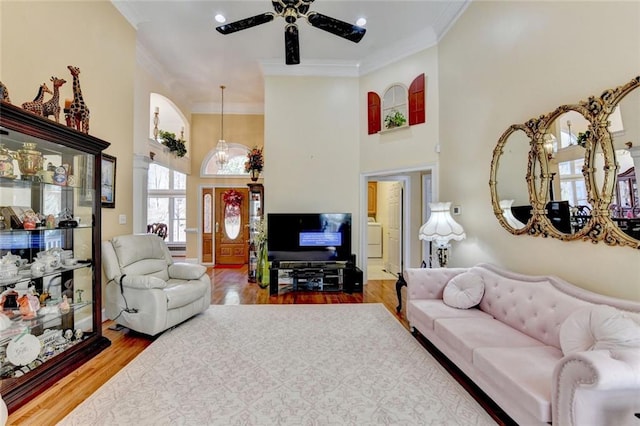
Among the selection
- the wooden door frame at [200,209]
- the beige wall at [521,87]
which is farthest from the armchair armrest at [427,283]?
the wooden door frame at [200,209]

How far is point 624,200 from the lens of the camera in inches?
77.5

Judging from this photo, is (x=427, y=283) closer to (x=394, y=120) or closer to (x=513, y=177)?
(x=513, y=177)

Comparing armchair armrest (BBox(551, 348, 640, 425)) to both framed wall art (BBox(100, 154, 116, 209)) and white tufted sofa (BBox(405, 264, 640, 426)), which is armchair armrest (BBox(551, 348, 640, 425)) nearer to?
white tufted sofa (BBox(405, 264, 640, 426))

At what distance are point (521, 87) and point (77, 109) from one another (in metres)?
4.39

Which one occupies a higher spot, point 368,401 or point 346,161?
point 346,161

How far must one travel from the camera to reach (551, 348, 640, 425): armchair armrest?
132 centimetres


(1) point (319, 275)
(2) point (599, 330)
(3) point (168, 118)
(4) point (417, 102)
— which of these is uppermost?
(3) point (168, 118)

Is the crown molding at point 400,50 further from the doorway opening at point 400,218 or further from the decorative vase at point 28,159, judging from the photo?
the decorative vase at point 28,159

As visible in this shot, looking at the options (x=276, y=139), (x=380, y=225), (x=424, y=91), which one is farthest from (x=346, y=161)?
(x=380, y=225)

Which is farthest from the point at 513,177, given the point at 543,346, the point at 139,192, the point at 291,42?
the point at 139,192

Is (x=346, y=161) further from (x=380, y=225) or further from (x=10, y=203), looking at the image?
(x=10, y=203)

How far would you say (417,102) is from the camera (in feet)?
15.3

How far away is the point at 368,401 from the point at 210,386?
1247mm

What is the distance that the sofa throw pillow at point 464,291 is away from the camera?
2.91 meters
